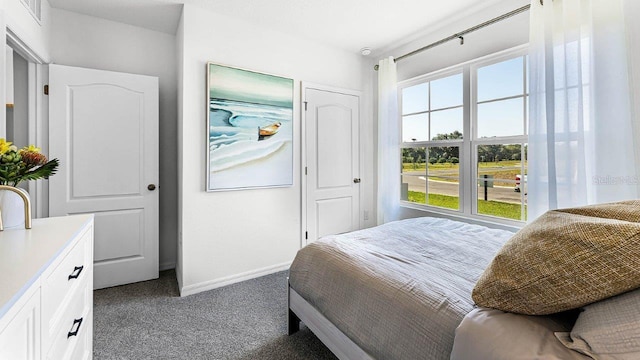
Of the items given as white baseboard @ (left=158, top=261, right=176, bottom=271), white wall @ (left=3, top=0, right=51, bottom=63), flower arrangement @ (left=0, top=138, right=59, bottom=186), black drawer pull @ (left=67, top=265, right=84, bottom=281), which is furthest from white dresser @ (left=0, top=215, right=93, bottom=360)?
white baseboard @ (left=158, top=261, right=176, bottom=271)

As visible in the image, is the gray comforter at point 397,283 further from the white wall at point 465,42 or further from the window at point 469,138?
the white wall at point 465,42

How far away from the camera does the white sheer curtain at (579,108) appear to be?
5.56 ft

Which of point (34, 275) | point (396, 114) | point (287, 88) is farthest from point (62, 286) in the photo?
point (396, 114)

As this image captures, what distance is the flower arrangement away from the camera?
1.26 metres

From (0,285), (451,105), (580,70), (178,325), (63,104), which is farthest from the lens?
(451,105)

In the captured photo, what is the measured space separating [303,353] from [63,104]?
2.80 m

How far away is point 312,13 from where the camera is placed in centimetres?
259

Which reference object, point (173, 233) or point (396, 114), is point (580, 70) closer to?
point (396, 114)

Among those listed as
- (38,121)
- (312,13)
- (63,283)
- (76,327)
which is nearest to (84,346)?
(76,327)

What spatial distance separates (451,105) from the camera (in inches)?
113

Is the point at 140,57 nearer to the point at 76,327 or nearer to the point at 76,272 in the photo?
the point at 76,272

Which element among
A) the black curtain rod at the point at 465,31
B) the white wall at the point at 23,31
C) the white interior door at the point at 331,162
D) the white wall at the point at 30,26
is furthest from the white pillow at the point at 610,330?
the white wall at the point at 30,26

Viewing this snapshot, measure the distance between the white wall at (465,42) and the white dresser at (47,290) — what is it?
290 centimetres

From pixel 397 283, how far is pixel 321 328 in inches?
22.4
